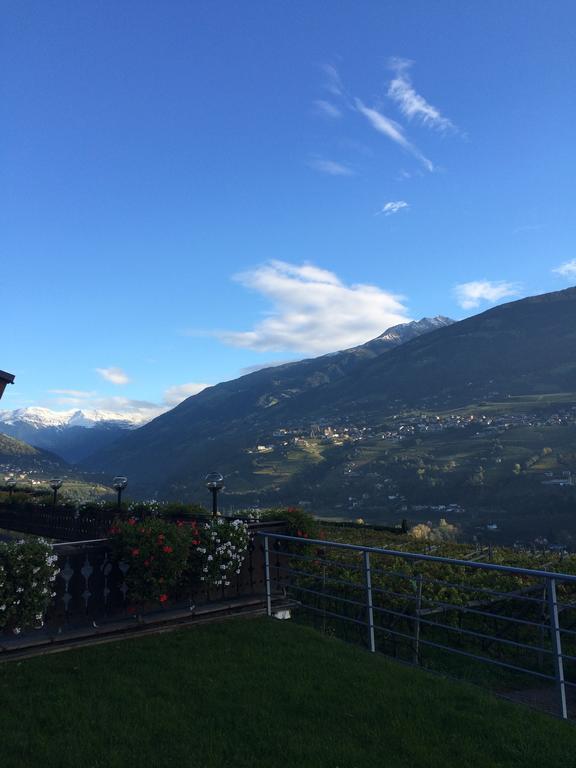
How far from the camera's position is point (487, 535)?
84.6m

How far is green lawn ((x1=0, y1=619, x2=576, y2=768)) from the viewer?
15.6 ft

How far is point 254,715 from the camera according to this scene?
5.52 metres

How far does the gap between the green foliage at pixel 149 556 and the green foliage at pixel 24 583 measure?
3.55 feet

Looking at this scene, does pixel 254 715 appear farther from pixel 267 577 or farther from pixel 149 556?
pixel 267 577

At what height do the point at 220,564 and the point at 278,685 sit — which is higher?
the point at 220,564

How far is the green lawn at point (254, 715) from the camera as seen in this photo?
4770mm

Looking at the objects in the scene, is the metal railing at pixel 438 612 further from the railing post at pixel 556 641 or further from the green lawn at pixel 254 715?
the railing post at pixel 556 641

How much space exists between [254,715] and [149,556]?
3.38 metres

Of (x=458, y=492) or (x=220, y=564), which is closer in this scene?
(x=220, y=564)

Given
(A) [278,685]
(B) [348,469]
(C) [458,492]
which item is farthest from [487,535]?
(A) [278,685]

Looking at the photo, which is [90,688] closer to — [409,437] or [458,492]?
[458,492]

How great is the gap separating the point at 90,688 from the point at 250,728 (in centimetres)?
206

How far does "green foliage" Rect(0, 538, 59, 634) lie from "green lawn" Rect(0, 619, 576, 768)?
0.52 meters

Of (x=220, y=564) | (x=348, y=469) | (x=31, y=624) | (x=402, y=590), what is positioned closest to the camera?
(x=31, y=624)
